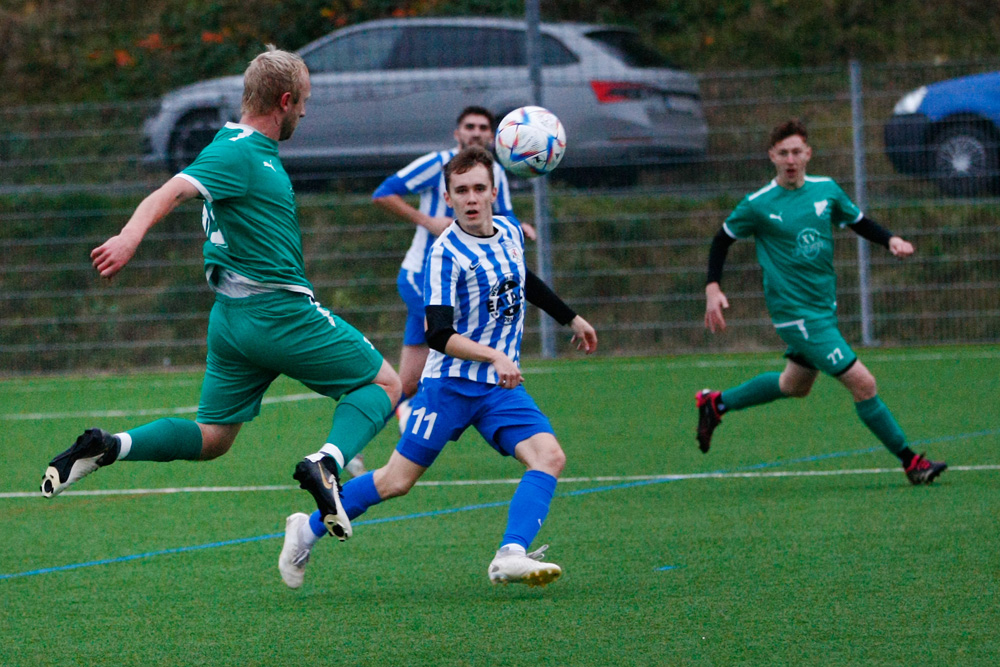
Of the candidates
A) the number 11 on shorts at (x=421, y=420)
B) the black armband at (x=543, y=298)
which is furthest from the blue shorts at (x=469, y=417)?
the black armband at (x=543, y=298)

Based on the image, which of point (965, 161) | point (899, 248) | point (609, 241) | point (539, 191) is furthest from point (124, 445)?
point (965, 161)

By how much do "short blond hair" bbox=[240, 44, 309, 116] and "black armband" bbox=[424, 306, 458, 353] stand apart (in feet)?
2.97

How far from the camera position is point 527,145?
605 centimetres

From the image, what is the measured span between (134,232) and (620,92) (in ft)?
32.2

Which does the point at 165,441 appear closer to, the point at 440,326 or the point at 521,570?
the point at 440,326

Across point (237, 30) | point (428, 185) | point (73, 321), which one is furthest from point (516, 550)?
point (237, 30)

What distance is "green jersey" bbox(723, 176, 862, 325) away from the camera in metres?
7.50

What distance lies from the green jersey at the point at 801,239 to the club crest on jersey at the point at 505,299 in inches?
101

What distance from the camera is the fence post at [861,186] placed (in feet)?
44.0

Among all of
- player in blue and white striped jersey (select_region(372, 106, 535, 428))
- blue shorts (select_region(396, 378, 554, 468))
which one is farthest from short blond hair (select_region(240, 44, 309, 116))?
player in blue and white striped jersey (select_region(372, 106, 535, 428))

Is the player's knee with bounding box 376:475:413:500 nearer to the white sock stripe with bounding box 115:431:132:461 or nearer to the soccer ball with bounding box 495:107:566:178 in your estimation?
the white sock stripe with bounding box 115:431:132:461

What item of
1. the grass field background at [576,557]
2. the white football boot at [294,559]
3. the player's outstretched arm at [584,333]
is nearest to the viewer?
the grass field background at [576,557]

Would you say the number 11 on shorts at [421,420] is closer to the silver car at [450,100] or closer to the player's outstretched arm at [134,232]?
the player's outstretched arm at [134,232]

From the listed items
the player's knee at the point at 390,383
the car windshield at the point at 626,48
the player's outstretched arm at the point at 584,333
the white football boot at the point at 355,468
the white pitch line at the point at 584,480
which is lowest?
the white pitch line at the point at 584,480
